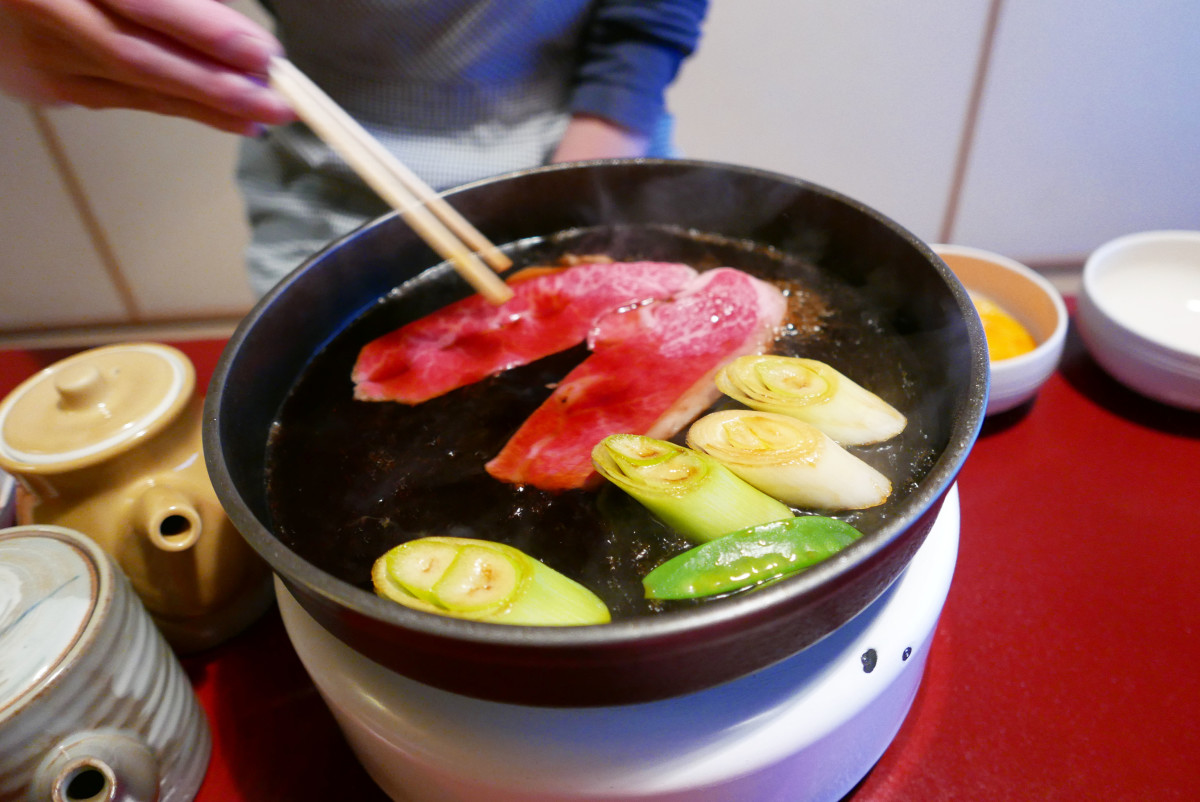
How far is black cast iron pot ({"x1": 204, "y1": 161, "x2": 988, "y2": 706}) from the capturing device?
0.74 metres

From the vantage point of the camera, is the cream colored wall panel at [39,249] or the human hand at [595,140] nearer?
the human hand at [595,140]

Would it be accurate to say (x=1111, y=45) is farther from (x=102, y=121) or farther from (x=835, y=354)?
(x=102, y=121)

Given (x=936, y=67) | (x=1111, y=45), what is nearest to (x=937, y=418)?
(x=936, y=67)

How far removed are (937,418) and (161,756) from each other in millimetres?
1271

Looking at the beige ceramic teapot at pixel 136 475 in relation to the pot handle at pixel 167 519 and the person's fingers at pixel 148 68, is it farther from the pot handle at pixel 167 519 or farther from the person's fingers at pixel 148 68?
the person's fingers at pixel 148 68

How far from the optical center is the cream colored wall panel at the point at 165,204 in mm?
3131

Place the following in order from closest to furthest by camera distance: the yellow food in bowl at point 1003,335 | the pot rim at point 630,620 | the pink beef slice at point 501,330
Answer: the pot rim at point 630,620 → the pink beef slice at point 501,330 → the yellow food in bowl at point 1003,335

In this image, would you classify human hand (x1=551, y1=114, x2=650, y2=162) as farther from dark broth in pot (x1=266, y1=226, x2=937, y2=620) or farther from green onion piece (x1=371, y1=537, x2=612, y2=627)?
green onion piece (x1=371, y1=537, x2=612, y2=627)

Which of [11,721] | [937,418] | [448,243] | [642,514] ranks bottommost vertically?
[11,721]

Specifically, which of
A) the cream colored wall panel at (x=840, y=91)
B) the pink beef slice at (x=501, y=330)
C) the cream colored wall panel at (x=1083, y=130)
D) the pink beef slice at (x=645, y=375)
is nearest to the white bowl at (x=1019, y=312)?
the pink beef slice at (x=645, y=375)

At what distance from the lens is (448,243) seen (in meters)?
1.33

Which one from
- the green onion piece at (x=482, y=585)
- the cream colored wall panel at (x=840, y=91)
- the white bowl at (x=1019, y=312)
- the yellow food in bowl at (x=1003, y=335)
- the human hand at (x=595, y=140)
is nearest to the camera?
the green onion piece at (x=482, y=585)

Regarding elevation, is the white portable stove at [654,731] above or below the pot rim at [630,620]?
below

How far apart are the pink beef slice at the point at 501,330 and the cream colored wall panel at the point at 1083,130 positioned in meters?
2.69
